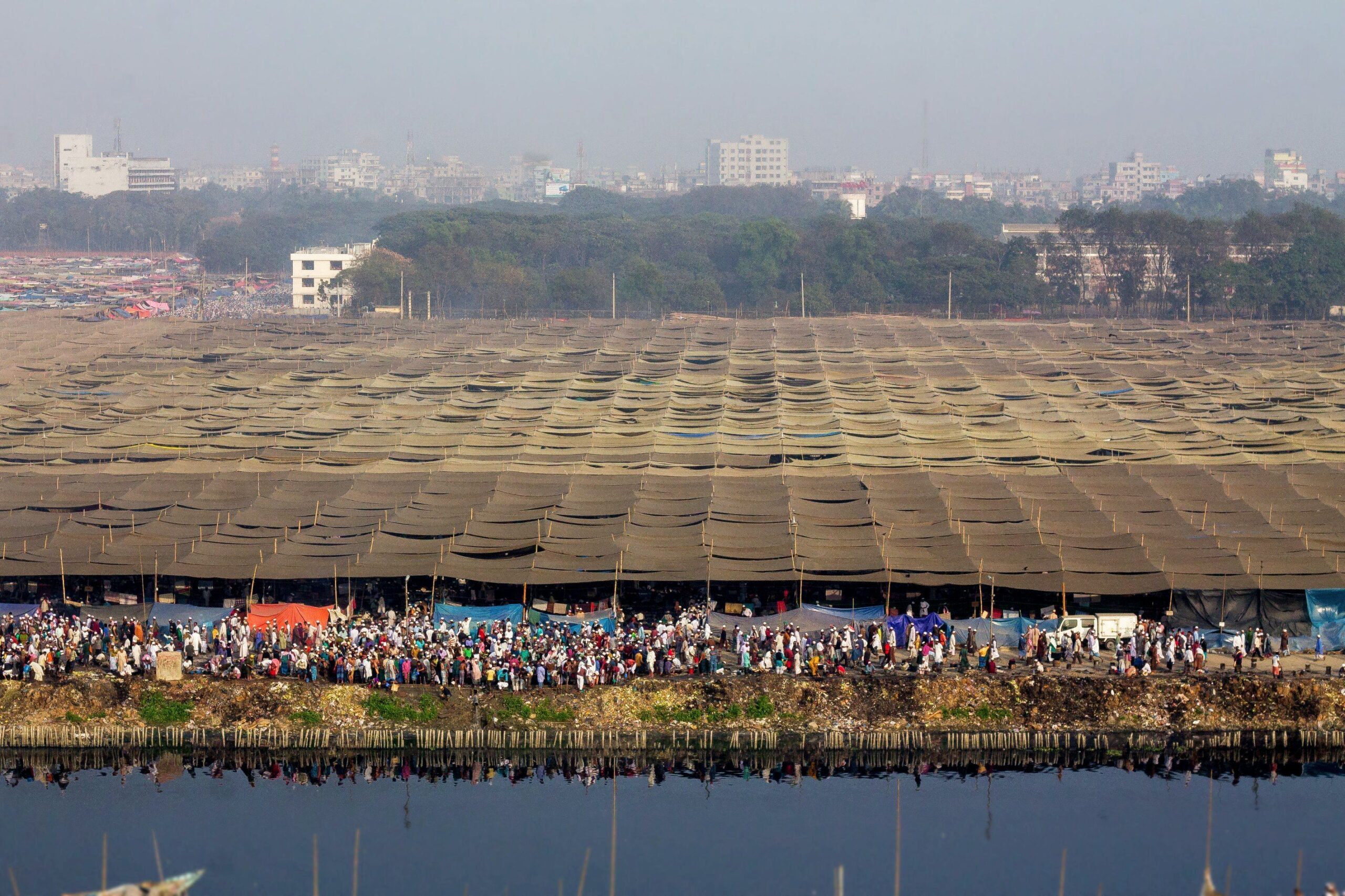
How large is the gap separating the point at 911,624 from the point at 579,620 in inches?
225

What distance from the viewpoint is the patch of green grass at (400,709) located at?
24.2 m

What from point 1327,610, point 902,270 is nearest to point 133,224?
point 902,270

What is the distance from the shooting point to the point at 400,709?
24234mm

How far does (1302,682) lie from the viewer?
24422mm

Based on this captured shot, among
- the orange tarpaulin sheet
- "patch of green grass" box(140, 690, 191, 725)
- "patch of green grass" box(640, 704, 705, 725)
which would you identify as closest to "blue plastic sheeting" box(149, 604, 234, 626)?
the orange tarpaulin sheet

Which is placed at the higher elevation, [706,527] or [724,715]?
[706,527]

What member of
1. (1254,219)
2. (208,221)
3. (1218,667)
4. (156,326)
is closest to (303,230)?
(208,221)

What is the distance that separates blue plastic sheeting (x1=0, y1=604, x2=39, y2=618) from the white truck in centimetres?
1797

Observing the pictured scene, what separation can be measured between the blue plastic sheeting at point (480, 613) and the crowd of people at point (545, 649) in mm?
83

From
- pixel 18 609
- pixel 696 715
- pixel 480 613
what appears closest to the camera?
pixel 696 715

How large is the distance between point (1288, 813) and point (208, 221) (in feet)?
527

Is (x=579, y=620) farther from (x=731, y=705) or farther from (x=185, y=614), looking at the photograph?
(x=185, y=614)

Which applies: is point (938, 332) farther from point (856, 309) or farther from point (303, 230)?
point (303, 230)

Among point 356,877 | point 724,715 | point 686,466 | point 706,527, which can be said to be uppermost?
point 686,466
